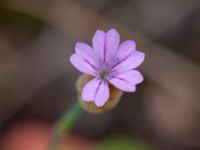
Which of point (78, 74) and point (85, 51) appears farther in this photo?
point (78, 74)

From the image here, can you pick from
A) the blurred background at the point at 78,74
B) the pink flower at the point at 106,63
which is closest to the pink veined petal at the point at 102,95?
the pink flower at the point at 106,63

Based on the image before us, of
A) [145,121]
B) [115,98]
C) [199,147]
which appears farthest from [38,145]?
[115,98]

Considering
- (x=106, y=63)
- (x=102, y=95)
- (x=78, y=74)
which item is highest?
(x=78, y=74)

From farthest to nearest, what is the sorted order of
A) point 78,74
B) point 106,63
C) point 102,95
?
1. point 78,74
2. point 106,63
3. point 102,95

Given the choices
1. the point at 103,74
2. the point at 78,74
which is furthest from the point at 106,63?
the point at 78,74

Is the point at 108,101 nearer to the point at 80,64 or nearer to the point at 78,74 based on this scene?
the point at 80,64

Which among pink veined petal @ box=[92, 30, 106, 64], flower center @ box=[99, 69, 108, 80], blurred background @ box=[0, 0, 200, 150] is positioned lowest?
flower center @ box=[99, 69, 108, 80]

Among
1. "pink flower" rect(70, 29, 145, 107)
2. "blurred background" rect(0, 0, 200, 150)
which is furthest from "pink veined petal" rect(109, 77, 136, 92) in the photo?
"blurred background" rect(0, 0, 200, 150)

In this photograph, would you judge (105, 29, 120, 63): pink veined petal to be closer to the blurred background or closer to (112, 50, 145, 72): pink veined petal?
(112, 50, 145, 72): pink veined petal
